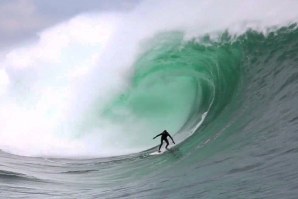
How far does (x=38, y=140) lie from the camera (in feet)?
72.1

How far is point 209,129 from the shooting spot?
12.5 m

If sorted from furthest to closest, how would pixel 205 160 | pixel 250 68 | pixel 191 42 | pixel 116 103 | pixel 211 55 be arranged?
pixel 116 103, pixel 191 42, pixel 211 55, pixel 250 68, pixel 205 160

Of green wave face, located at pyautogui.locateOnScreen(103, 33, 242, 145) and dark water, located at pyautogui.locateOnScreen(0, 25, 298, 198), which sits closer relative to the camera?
dark water, located at pyautogui.locateOnScreen(0, 25, 298, 198)

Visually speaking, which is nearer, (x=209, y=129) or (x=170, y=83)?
(x=209, y=129)

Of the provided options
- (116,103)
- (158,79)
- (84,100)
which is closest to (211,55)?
(158,79)

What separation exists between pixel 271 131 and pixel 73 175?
4941 millimetres

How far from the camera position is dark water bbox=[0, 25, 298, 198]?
6.37m

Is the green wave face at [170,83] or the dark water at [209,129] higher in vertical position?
the green wave face at [170,83]

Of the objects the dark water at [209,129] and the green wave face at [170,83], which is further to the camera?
the green wave face at [170,83]

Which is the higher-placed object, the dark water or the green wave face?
the green wave face

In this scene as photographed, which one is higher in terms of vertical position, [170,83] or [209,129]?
[170,83]

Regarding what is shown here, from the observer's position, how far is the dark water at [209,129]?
6.37 meters

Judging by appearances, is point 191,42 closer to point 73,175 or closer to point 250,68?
point 250,68

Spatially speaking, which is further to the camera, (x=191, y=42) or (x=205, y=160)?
(x=191, y=42)
